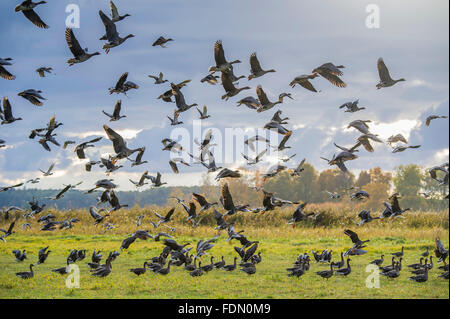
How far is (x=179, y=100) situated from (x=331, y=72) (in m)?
5.81

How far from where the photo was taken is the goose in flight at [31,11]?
17656 millimetres

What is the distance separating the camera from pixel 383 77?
19094 mm

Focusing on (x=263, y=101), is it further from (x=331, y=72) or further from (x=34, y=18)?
(x=34, y=18)

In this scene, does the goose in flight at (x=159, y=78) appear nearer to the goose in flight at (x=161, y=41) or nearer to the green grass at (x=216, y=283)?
the goose in flight at (x=161, y=41)

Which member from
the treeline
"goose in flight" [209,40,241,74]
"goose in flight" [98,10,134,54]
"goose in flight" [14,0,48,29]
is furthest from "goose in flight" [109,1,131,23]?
the treeline

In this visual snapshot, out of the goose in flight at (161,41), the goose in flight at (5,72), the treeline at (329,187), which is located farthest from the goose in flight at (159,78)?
the treeline at (329,187)

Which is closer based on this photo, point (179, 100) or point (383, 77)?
point (383, 77)

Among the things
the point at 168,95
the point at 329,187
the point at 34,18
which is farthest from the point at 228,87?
the point at 329,187

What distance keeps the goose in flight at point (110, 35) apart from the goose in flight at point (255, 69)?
4544mm

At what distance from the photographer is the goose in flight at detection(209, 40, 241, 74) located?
17453mm

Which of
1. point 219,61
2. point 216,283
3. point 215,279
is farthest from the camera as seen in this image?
point 215,279

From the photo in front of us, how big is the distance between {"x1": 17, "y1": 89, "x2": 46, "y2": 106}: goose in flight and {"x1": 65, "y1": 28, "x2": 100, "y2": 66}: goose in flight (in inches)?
89.6

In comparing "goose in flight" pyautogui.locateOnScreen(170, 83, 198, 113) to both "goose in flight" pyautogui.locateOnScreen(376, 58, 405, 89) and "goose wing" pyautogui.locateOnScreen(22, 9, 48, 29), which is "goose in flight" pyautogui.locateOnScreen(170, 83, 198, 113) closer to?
"goose wing" pyautogui.locateOnScreen(22, 9, 48, 29)
